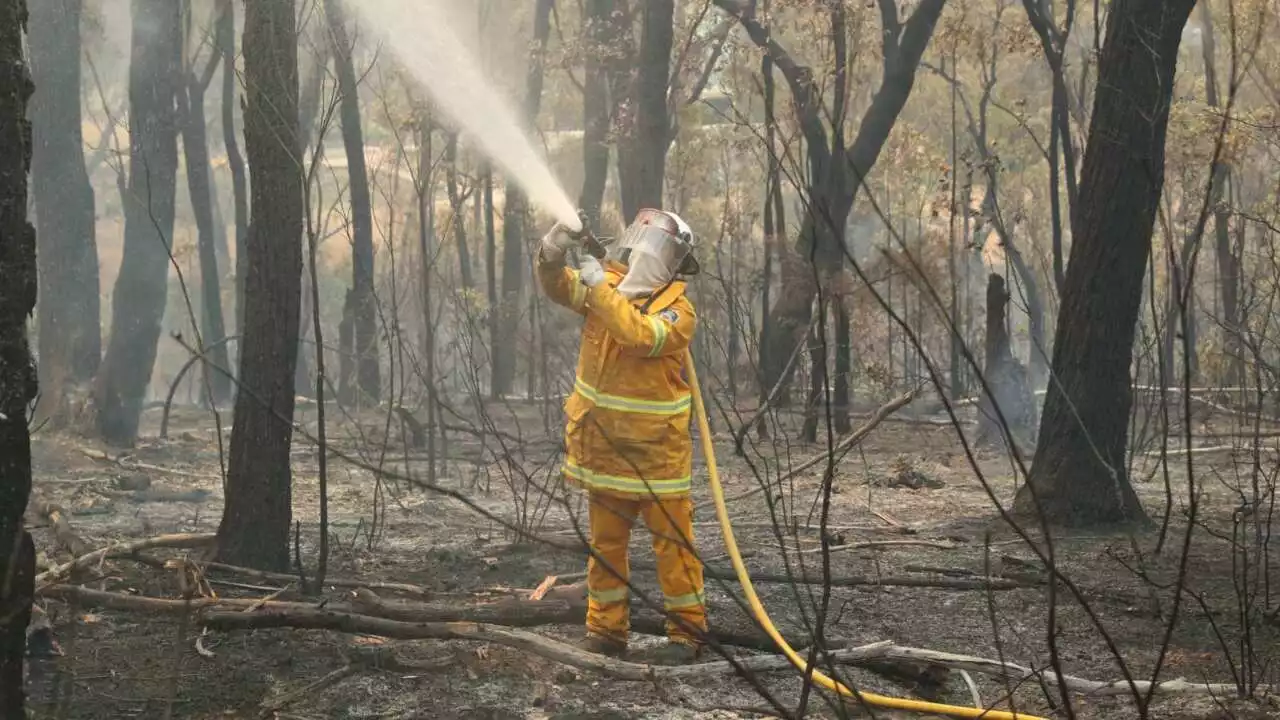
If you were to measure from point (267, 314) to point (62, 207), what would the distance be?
1170cm

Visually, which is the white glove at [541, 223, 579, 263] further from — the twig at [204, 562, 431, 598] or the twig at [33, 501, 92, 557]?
the twig at [33, 501, 92, 557]

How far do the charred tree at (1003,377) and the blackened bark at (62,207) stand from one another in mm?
10410

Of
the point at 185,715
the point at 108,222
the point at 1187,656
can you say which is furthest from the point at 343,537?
the point at 108,222

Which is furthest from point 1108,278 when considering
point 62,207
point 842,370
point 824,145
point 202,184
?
point 202,184

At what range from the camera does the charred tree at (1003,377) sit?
12.6m

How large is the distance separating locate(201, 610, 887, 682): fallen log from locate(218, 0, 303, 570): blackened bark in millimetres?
1085

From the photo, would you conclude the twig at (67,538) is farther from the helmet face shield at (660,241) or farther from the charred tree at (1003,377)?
the charred tree at (1003,377)

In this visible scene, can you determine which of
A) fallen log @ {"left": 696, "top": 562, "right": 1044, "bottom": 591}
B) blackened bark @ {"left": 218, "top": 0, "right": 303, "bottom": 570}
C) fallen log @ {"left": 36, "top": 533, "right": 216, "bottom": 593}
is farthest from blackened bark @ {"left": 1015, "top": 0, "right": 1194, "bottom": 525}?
fallen log @ {"left": 36, "top": 533, "right": 216, "bottom": 593}

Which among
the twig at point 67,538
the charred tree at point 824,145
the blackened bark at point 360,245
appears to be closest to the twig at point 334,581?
the twig at point 67,538

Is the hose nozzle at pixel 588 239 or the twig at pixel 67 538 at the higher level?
the hose nozzle at pixel 588 239

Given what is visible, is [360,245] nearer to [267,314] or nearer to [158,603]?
[267,314]

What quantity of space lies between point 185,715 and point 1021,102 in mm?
11577

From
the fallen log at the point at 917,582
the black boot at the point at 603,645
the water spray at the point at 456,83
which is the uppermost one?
the water spray at the point at 456,83

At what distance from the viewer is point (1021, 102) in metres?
14.1
